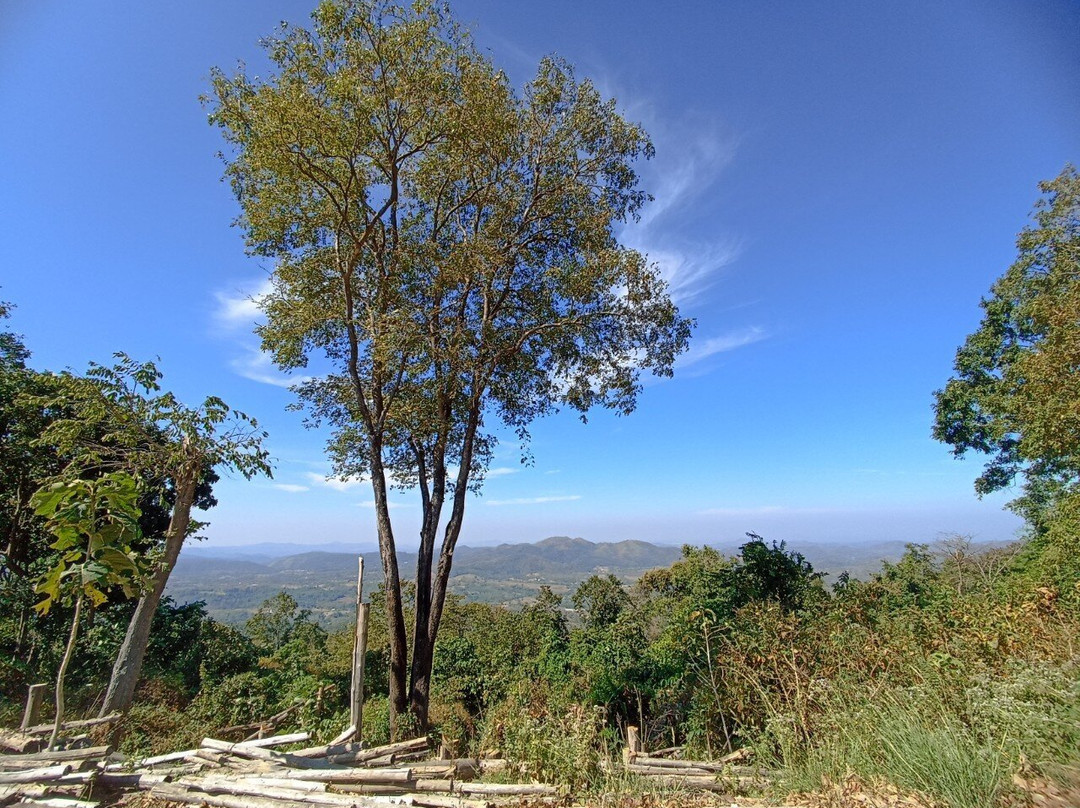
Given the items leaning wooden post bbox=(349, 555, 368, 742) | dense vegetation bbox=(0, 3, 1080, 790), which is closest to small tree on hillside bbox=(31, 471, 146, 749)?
dense vegetation bbox=(0, 3, 1080, 790)

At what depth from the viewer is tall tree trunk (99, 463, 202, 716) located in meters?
5.69

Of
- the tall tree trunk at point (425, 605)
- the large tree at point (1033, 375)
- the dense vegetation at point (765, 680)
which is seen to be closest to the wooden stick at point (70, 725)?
the dense vegetation at point (765, 680)

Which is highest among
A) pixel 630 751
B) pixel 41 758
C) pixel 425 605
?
pixel 425 605

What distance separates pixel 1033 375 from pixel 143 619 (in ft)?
47.1

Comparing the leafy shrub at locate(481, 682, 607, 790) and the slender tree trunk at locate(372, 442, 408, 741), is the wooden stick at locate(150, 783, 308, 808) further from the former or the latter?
the slender tree trunk at locate(372, 442, 408, 741)

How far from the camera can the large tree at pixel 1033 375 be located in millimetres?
7914

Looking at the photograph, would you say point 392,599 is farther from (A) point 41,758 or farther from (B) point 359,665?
(A) point 41,758

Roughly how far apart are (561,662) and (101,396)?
1047 centimetres

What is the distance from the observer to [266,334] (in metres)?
7.34

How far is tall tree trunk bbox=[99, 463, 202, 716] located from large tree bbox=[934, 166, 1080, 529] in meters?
13.5

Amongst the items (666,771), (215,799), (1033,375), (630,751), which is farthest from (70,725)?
(1033,375)

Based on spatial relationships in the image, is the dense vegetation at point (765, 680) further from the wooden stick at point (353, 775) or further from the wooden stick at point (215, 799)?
the wooden stick at point (215, 799)

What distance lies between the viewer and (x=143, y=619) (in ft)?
19.6

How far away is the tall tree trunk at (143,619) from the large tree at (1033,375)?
532 inches
